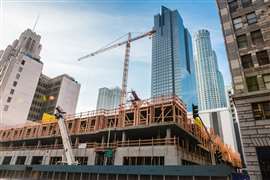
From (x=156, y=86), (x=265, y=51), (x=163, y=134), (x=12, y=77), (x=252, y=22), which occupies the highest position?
(x=156, y=86)

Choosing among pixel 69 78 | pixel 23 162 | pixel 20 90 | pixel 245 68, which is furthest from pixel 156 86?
pixel 245 68

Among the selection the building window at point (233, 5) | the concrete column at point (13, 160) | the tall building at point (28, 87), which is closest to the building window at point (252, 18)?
the building window at point (233, 5)

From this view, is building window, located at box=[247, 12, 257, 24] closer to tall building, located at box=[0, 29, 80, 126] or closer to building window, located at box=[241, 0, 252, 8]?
building window, located at box=[241, 0, 252, 8]

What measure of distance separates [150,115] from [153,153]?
6285 millimetres

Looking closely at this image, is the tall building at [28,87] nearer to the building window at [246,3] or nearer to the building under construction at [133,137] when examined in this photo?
the building under construction at [133,137]

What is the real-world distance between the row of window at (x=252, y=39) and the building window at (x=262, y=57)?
4.61 ft

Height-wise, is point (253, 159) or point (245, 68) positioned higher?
point (245, 68)

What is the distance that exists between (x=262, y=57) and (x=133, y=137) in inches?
920

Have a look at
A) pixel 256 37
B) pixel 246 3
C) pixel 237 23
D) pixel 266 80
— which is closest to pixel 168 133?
pixel 266 80

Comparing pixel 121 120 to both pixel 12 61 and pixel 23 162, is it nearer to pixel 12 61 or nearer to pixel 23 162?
pixel 23 162

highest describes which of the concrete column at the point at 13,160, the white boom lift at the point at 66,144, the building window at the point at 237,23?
the building window at the point at 237,23

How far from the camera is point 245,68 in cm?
2361

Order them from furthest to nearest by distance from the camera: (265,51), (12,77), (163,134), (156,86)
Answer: (156,86)
(12,77)
(163,134)
(265,51)

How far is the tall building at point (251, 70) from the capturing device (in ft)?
64.3
